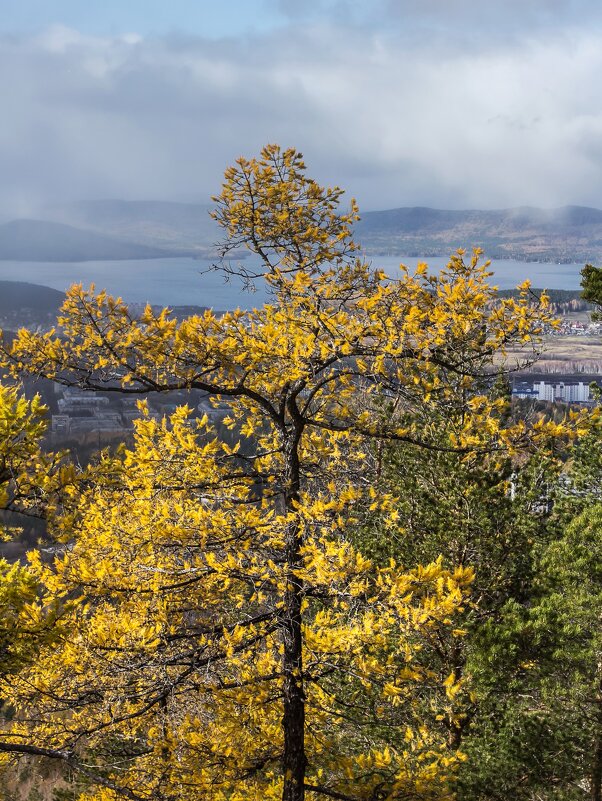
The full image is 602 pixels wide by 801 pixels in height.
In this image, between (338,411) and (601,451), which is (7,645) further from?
(601,451)

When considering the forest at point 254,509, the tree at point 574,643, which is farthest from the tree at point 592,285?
the forest at point 254,509

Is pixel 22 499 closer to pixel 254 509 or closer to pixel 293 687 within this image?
pixel 254 509

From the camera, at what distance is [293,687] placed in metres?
6.02

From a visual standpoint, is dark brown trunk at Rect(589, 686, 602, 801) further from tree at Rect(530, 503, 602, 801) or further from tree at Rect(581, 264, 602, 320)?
tree at Rect(581, 264, 602, 320)

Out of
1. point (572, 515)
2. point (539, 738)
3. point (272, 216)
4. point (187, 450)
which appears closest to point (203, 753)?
point (187, 450)

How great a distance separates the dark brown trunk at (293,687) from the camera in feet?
19.2

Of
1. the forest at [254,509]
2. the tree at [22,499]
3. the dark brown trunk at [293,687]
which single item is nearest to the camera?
the forest at [254,509]

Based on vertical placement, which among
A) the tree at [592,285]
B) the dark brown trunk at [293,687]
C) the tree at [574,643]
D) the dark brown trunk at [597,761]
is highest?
the tree at [592,285]

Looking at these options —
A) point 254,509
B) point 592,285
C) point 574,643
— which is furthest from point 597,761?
point 254,509

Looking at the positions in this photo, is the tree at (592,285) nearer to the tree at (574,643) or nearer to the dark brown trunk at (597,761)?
the tree at (574,643)

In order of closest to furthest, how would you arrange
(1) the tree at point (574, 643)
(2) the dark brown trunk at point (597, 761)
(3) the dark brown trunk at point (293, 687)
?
1. (3) the dark brown trunk at point (293, 687)
2. (1) the tree at point (574, 643)
3. (2) the dark brown trunk at point (597, 761)

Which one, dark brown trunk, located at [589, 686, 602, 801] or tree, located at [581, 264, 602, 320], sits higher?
tree, located at [581, 264, 602, 320]

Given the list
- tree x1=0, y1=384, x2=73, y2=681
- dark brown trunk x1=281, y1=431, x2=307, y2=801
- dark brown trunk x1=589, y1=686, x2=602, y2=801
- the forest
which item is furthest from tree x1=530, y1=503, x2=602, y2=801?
tree x1=0, y1=384, x2=73, y2=681

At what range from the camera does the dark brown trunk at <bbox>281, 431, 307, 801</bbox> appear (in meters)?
5.86
